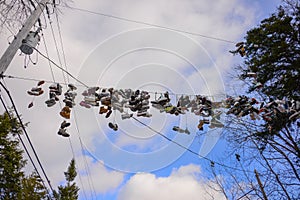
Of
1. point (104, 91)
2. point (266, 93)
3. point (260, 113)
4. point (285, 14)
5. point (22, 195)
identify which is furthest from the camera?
point (22, 195)

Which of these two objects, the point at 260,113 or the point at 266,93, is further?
the point at 266,93

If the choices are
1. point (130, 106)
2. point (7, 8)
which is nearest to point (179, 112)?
point (130, 106)

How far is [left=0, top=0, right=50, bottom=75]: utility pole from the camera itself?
257 centimetres

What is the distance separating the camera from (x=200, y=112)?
3.52m

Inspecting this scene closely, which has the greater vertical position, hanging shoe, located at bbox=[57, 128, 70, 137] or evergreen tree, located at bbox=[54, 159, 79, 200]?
evergreen tree, located at bbox=[54, 159, 79, 200]

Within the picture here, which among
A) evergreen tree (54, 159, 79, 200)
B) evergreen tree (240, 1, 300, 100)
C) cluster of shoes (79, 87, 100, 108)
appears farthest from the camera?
evergreen tree (54, 159, 79, 200)

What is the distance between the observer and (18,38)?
2.90 m

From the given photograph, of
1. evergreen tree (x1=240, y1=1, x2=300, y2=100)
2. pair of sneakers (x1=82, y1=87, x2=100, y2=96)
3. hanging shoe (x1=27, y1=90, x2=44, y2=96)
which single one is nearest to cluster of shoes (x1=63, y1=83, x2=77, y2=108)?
pair of sneakers (x1=82, y1=87, x2=100, y2=96)

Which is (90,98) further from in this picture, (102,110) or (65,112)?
(65,112)

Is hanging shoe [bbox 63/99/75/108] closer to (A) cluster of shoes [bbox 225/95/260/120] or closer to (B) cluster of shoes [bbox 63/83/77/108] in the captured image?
(B) cluster of shoes [bbox 63/83/77/108]

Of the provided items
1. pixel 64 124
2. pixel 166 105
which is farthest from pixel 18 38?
pixel 166 105

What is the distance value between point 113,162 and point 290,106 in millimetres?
2419

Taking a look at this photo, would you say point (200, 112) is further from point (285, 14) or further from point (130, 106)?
point (285, 14)

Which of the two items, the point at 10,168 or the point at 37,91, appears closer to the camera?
the point at 37,91
